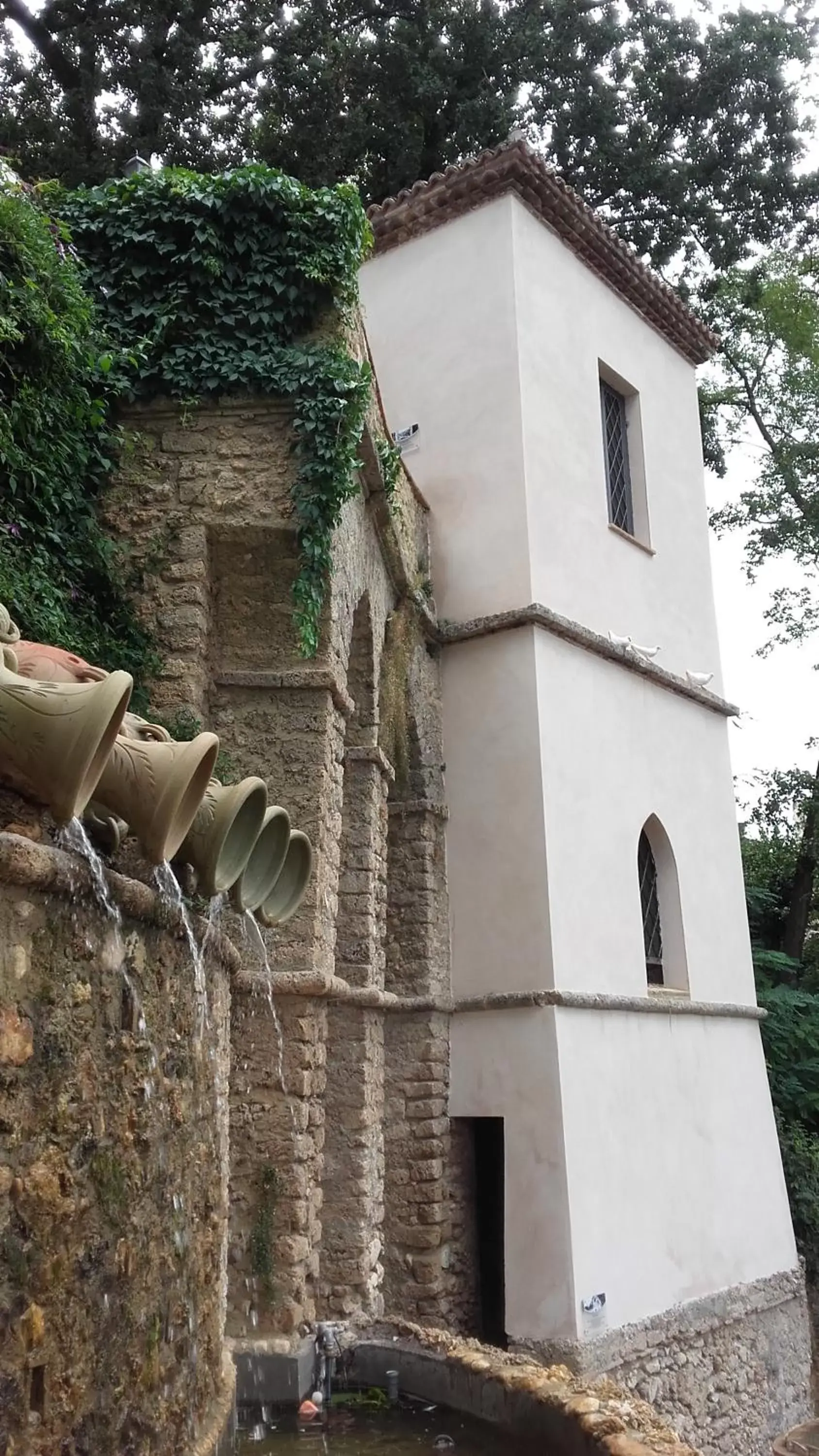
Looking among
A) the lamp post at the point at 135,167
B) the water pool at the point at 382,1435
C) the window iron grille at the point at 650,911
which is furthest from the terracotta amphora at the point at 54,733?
the window iron grille at the point at 650,911

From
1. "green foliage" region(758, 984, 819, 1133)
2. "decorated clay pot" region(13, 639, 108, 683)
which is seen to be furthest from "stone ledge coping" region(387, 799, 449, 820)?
"decorated clay pot" region(13, 639, 108, 683)

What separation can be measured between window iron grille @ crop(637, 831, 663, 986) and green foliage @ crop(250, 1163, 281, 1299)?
4429 millimetres

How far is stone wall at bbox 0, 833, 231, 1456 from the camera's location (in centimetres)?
239

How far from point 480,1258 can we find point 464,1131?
935 millimetres

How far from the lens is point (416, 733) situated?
8.84 meters

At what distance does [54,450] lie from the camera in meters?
5.88

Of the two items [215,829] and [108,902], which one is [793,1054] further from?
[108,902]

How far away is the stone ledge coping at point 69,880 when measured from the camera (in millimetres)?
2414

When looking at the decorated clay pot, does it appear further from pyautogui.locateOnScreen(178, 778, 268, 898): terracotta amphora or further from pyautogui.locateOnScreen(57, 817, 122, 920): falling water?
pyautogui.locateOnScreen(178, 778, 268, 898): terracotta amphora

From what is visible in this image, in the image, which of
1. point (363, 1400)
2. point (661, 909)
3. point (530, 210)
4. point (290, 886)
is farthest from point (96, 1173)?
point (530, 210)

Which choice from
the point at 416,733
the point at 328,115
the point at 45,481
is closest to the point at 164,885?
the point at 45,481

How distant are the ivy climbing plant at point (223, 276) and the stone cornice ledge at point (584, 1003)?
3209 mm

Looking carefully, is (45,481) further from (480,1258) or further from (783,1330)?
(783,1330)

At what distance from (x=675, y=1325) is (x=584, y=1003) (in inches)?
91.7
